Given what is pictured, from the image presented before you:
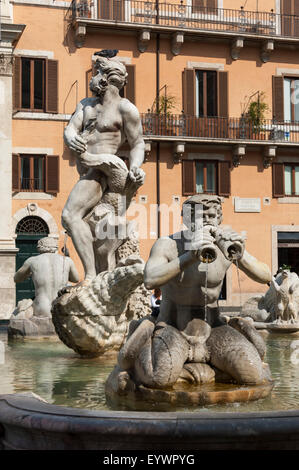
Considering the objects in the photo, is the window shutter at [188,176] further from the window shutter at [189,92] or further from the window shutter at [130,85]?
the window shutter at [130,85]

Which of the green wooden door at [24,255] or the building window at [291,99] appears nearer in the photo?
the green wooden door at [24,255]

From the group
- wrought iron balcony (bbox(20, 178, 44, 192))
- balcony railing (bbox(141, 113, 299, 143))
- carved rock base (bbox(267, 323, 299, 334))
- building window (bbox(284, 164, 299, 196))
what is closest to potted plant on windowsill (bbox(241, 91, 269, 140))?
balcony railing (bbox(141, 113, 299, 143))

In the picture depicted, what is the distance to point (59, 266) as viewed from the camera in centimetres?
814

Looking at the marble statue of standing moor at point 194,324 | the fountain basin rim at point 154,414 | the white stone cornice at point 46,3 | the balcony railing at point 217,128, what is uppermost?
the white stone cornice at point 46,3

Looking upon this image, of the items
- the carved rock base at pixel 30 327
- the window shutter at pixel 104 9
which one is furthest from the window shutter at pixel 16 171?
the carved rock base at pixel 30 327

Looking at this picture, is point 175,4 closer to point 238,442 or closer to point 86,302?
point 86,302

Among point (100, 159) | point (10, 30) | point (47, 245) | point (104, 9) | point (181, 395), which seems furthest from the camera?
point (104, 9)

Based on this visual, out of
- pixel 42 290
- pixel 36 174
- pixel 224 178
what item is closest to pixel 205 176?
pixel 224 178

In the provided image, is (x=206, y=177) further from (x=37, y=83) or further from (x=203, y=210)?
(x=203, y=210)

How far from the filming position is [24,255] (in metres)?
23.4

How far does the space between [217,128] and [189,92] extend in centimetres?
162

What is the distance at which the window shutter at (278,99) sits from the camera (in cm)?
2644

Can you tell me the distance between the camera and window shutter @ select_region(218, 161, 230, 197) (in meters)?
25.7

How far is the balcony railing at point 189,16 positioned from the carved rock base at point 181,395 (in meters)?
22.1
